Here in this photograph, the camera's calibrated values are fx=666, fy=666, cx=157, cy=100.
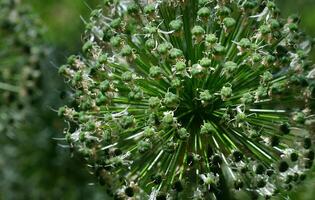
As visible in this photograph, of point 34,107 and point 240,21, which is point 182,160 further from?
point 34,107

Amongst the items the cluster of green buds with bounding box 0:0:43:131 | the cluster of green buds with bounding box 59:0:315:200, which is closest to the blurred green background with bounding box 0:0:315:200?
the cluster of green buds with bounding box 0:0:43:131

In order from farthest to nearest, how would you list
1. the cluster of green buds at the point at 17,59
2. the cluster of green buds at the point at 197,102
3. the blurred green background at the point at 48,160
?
the blurred green background at the point at 48,160 < the cluster of green buds at the point at 17,59 < the cluster of green buds at the point at 197,102

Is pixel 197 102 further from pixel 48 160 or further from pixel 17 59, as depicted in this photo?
pixel 48 160

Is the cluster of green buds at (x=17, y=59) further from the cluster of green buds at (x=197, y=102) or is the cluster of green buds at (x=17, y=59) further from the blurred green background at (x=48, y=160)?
the cluster of green buds at (x=197, y=102)

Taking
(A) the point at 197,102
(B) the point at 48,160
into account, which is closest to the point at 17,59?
Answer: (B) the point at 48,160

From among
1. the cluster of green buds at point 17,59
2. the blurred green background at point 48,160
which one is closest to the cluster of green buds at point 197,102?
the cluster of green buds at point 17,59

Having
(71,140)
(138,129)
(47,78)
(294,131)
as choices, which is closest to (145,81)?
(138,129)
